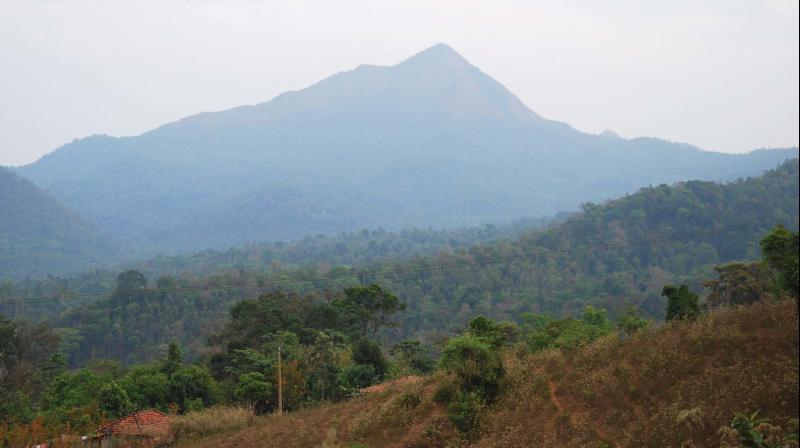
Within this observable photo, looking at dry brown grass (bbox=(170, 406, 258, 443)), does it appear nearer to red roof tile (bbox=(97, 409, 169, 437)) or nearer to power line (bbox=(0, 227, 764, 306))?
red roof tile (bbox=(97, 409, 169, 437))

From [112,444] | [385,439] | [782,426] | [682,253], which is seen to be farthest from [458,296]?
[782,426]

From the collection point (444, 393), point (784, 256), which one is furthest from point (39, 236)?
point (784, 256)

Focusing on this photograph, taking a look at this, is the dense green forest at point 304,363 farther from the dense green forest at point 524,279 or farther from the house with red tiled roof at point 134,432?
the dense green forest at point 524,279

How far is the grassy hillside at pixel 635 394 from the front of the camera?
10812mm

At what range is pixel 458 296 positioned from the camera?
62906 millimetres

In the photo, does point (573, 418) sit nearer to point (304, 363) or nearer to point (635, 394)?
point (635, 394)

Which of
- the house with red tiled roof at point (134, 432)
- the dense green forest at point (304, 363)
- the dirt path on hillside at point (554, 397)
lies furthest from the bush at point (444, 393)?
the house with red tiled roof at point (134, 432)

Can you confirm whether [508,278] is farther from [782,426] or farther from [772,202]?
[782,426]

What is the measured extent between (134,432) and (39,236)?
137450 mm

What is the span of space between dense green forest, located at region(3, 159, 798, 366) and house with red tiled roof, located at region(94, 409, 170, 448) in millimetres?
27770

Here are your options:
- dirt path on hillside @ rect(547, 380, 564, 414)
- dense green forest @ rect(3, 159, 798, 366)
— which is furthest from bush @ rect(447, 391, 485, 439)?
dense green forest @ rect(3, 159, 798, 366)

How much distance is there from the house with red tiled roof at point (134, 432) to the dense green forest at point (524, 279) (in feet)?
91.1

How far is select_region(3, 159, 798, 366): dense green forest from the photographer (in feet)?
186

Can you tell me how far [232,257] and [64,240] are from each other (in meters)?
55.5
